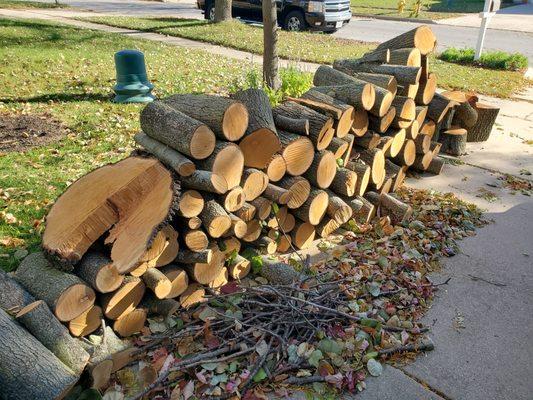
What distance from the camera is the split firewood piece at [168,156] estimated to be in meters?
3.30

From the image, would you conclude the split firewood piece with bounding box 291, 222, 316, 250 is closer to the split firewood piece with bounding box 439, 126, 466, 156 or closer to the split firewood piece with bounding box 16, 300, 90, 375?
the split firewood piece with bounding box 16, 300, 90, 375

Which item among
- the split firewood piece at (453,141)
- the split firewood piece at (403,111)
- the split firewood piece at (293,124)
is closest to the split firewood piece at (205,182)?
the split firewood piece at (293,124)

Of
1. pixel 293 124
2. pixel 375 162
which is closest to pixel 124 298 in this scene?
pixel 293 124

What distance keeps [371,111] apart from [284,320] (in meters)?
2.54

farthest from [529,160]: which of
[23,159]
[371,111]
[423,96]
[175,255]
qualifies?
[23,159]

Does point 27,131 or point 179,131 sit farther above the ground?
point 179,131

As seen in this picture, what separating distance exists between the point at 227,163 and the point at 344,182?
1.41 m

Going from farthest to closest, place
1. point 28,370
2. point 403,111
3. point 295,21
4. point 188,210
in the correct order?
point 295,21
point 403,111
point 188,210
point 28,370

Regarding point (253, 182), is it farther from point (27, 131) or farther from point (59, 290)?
point (27, 131)

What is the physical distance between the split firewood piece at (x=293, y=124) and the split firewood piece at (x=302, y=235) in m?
0.82

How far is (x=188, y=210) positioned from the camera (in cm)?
323

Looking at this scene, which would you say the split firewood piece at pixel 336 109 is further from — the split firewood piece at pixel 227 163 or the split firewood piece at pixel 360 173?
the split firewood piece at pixel 227 163

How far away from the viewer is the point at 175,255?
3264 millimetres

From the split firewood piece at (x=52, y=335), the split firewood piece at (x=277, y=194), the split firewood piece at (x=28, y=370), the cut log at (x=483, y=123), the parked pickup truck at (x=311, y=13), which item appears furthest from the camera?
the parked pickup truck at (x=311, y=13)
